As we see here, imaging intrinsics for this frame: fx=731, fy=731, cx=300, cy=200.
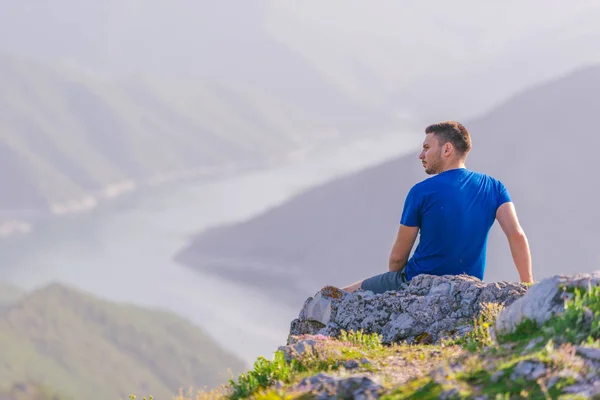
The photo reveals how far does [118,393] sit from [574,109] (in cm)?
8702

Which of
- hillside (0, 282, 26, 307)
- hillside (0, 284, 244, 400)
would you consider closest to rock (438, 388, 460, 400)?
hillside (0, 284, 244, 400)

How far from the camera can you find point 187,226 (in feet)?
612

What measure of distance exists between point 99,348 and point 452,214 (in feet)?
466

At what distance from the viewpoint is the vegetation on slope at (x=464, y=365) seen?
4797mm

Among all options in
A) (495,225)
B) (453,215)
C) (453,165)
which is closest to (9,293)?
(495,225)

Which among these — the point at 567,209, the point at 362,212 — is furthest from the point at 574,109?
the point at 362,212

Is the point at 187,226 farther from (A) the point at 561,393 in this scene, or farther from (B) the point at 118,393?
(A) the point at 561,393

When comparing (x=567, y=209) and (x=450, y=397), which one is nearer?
(x=450, y=397)

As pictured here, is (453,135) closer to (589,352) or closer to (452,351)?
(452,351)

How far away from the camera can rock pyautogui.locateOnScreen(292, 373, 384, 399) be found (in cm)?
525

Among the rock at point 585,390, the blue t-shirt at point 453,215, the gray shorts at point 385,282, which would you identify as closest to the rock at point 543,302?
the rock at point 585,390

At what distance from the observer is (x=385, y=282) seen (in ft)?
30.4

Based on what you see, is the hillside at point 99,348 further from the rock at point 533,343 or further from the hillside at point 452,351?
the rock at point 533,343

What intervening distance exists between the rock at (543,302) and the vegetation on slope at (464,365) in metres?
0.09
